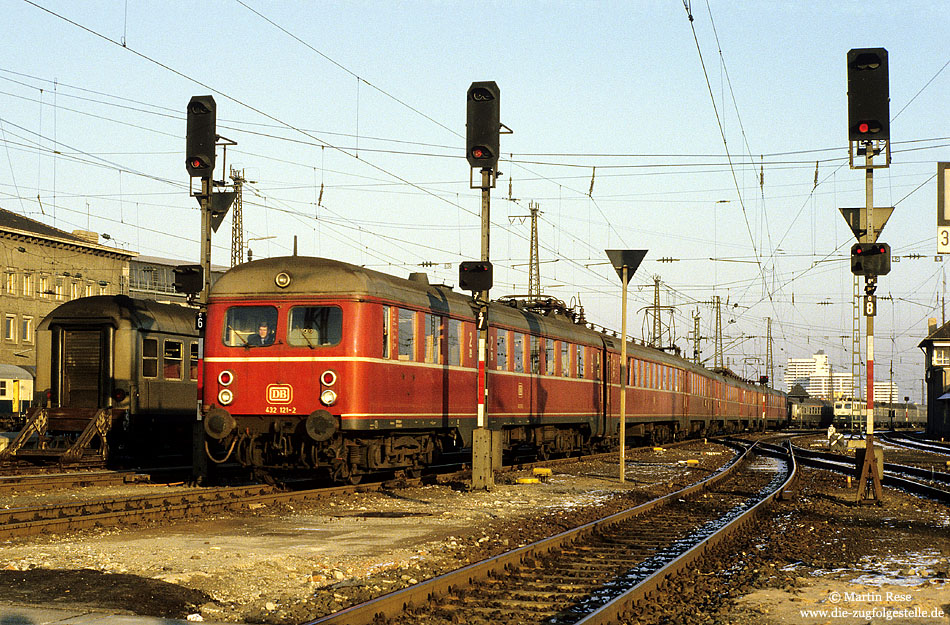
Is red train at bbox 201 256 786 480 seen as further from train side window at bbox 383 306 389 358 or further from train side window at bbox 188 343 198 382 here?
train side window at bbox 188 343 198 382

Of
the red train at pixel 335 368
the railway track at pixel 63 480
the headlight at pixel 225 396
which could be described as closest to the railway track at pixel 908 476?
the red train at pixel 335 368

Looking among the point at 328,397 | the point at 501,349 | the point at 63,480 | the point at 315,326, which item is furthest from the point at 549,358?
the point at 63,480

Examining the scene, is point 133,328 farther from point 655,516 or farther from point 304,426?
point 655,516

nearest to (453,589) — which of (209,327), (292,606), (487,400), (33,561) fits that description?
(292,606)

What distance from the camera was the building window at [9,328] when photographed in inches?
2324

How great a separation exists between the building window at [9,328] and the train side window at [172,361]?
4010 cm

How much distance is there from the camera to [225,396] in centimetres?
1639

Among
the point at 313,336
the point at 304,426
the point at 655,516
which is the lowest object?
the point at 655,516

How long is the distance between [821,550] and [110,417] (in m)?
15.6

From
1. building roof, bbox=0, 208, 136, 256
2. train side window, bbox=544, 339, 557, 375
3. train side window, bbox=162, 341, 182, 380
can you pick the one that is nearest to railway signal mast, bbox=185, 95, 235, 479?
train side window, bbox=162, 341, 182, 380

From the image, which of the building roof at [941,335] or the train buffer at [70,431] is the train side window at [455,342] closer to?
the train buffer at [70,431]

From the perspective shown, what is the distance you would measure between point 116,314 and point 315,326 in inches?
320

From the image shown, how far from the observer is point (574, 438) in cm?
2769

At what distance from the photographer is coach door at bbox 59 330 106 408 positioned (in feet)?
73.4
